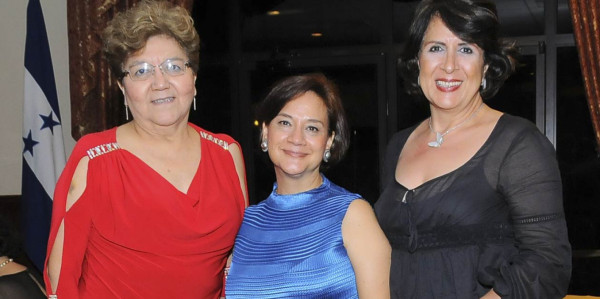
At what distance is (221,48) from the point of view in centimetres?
601

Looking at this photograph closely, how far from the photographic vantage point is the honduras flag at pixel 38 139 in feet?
14.6

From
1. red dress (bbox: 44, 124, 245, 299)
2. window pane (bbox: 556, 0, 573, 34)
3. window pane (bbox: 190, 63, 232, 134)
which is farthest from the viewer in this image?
window pane (bbox: 190, 63, 232, 134)

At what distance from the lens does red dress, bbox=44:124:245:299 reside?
2.02 m

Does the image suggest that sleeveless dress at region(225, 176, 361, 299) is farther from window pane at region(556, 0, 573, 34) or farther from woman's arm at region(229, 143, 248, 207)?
window pane at region(556, 0, 573, 34)

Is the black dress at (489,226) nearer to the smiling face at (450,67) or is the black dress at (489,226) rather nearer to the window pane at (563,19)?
the smiling face at (450,67)

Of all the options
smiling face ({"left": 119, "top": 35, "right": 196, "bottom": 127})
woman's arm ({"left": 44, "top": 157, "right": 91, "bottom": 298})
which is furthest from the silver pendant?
woman's arm ({"left": 44, "top": 157, "right": 91, "bottom": 298})

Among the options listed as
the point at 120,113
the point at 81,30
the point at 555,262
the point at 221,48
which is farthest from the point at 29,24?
the point at 555,262

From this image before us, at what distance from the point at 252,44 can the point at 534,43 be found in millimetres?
2458

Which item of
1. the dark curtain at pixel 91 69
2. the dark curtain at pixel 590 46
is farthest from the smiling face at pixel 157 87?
the dark curtain at pixel 590 46

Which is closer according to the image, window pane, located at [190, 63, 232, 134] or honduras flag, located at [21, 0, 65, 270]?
honduras flag, located at [21, 0, 65, 270]

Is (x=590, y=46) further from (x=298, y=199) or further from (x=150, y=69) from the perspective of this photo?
(x=150, y=69)

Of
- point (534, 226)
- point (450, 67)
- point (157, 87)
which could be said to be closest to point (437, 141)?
point (450, 67)

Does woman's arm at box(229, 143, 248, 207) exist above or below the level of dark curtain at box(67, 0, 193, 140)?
below

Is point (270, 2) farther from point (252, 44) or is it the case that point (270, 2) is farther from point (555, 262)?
point (555, 262)
